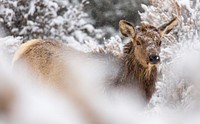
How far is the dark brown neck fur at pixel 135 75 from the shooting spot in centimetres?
518

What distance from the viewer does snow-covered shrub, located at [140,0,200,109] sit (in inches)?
237

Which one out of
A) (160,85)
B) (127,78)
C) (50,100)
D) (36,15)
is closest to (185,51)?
(160,85)

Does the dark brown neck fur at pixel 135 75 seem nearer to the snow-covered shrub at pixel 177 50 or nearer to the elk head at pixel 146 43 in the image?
the elk head at pixel 146 43

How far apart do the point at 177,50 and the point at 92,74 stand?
13.3 ft

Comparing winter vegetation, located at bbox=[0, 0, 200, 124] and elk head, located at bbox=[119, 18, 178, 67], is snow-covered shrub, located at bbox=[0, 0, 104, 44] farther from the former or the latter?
elk head, located at bbox=[119, 18, 178, 67]

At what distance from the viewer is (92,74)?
9.61ft

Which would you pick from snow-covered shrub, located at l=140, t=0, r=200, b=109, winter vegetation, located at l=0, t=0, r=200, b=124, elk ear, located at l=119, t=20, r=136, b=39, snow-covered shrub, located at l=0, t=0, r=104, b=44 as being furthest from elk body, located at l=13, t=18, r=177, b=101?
snow-covered shrub, located at l=0, t=0, r=104, b=44

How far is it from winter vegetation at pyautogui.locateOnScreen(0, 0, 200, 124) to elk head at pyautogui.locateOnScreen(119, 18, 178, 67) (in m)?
0.32

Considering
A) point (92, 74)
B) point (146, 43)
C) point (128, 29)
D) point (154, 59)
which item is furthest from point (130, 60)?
point (92, 74)

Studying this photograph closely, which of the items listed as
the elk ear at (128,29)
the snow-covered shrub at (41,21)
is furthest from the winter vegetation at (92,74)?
the elk ear at (128,29)

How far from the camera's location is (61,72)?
5.25 metres

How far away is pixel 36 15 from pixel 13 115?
1080 centimetres

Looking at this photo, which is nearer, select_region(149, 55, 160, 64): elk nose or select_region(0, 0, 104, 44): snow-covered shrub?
select_region(149, 55, 160, 64): elk nose

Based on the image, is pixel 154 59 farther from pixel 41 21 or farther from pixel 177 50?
pixel 41 21
